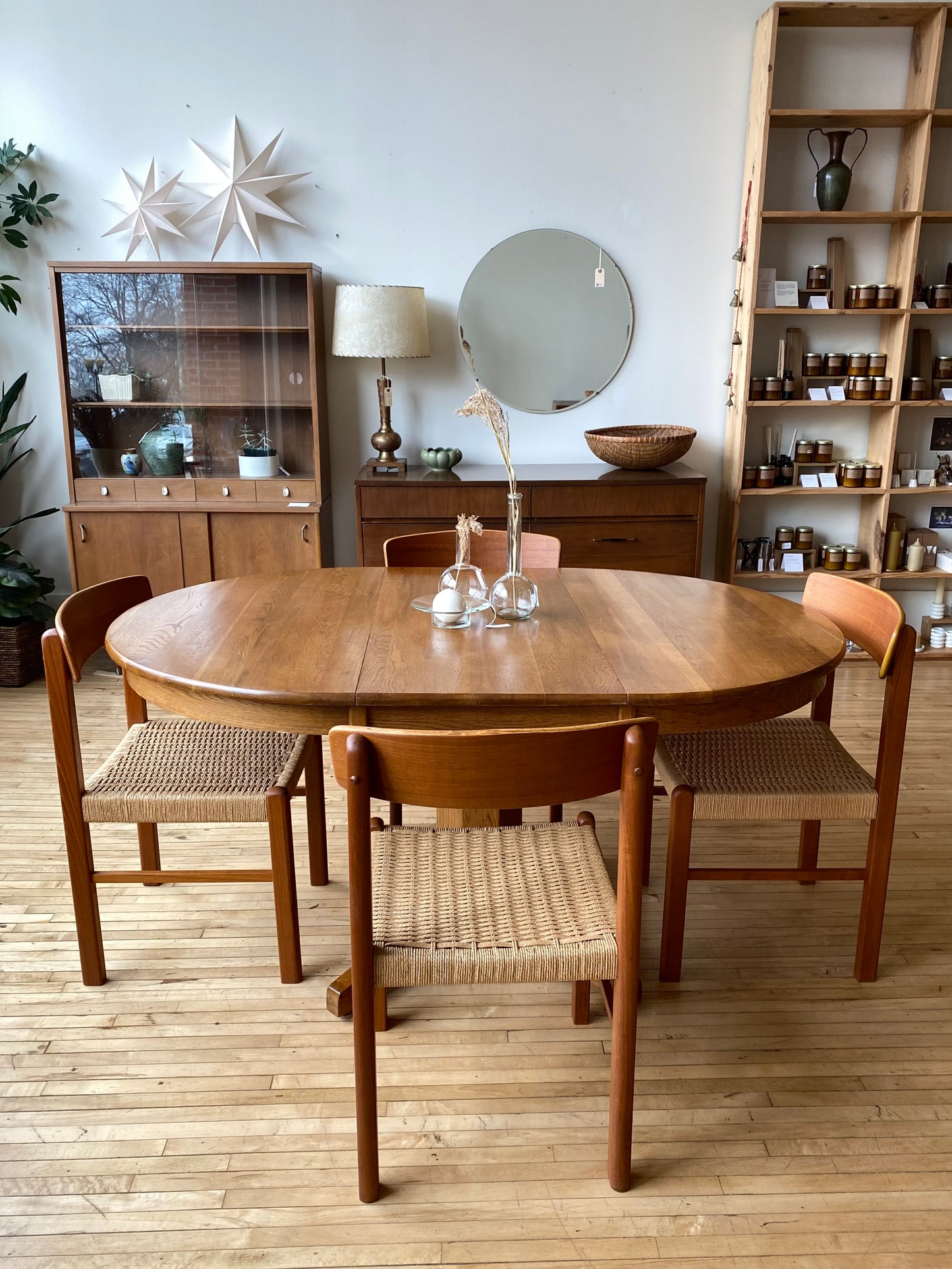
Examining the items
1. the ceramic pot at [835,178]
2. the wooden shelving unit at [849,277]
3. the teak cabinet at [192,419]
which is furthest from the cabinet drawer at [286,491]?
the ceramic pot at [835,178]

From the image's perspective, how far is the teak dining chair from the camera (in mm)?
1316

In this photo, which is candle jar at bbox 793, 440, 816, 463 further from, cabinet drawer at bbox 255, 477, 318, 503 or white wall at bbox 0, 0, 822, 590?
cabinet drawer at bbox 255, 477, 318, 503

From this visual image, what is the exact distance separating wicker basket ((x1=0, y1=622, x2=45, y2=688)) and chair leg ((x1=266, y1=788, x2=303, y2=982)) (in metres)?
2.45

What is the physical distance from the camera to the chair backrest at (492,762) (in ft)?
4.27

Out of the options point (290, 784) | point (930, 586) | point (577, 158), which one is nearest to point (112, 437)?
point (577, 158)

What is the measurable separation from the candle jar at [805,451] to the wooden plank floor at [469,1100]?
89.4 inches

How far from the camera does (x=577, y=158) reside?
13.3 feet

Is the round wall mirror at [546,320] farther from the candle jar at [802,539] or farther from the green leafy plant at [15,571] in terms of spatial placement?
the green leafy plant at [15,571]

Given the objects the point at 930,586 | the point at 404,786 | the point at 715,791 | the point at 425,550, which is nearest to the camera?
the point at 404,786

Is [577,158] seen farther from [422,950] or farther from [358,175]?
[422,950]

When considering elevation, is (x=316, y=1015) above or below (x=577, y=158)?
below

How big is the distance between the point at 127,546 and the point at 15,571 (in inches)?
17.1

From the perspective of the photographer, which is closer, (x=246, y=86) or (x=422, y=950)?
(x=422, y=950)

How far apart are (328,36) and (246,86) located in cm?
39
